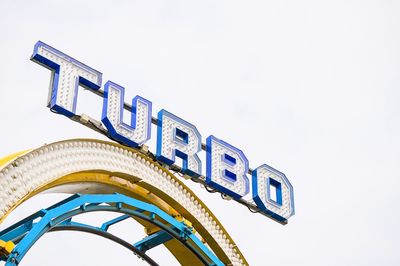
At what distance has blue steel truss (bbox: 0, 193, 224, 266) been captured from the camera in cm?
1434

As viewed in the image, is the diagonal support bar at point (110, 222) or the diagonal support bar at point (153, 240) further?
the diagonal support bar at point (153, 240)

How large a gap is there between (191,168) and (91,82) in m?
2.52

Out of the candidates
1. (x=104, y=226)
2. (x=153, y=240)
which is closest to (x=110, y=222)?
(x=104, y=226)

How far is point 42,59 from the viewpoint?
57.5 feet

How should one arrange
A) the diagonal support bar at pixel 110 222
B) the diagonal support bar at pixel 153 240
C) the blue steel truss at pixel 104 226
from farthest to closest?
the diagonal support bar at pixel 153 240, the diagonal support bar at pixel 110 222, the blue steel truss at pixel 104 226

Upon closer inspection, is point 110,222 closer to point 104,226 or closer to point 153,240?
point 104,226

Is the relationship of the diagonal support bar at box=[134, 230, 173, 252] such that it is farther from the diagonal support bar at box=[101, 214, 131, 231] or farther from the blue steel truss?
the diagonal support bar at box=[101, 214, 131, 231]

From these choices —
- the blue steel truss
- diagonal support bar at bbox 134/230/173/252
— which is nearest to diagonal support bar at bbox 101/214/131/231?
the blue steel truss

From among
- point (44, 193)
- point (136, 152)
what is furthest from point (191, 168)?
point (44, 193)

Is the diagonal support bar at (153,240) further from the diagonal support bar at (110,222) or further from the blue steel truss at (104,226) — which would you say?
the diagonal support bar at (110,222)

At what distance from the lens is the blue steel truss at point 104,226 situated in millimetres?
14344

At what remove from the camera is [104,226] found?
16.8 meters

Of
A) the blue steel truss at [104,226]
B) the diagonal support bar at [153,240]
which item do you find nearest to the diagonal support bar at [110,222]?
the blue steel truss at [104,226]

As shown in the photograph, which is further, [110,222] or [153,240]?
[153,240]
